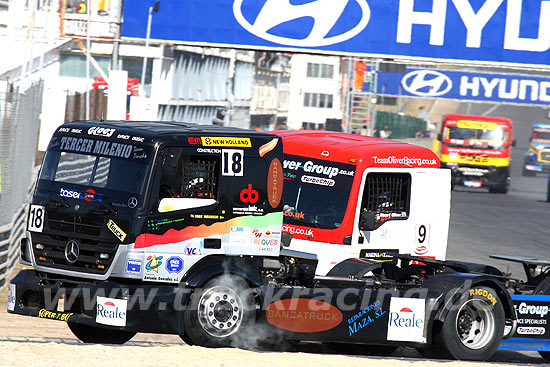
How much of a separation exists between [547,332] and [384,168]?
3.39m

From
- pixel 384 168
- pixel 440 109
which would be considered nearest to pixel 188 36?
pixel 384 168

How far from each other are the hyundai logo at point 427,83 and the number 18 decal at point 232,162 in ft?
198

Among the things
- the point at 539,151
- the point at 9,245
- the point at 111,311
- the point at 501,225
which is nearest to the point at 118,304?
the point at 111,311

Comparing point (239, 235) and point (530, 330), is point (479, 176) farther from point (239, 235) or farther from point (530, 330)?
point (239, 235)

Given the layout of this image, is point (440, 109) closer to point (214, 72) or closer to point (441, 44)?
point (214, 72)

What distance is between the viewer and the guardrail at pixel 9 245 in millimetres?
14094

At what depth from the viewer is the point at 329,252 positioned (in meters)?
12.7

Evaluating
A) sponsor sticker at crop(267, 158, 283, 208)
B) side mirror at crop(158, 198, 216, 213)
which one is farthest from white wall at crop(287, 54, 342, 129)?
side mirror at crop(158, 198, 216, 213)

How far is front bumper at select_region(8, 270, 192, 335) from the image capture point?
9125mm

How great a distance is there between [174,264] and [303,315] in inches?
56.6

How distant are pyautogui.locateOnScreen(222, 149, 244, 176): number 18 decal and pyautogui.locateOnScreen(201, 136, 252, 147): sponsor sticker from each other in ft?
0.21

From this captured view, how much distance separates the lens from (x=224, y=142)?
31.6ft

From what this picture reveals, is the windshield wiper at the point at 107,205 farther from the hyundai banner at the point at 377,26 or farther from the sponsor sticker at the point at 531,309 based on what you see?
the hyundai banner at the point at 377,26

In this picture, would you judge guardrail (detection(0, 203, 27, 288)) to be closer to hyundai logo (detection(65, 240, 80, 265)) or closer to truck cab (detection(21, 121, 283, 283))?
truck cab (detection(21, 121, 283, 283))
